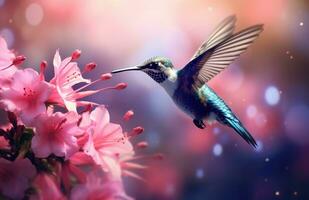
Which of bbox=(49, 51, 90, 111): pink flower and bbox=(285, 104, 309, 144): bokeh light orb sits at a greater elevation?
bbox=(49, 51, 90, 111): pink flower

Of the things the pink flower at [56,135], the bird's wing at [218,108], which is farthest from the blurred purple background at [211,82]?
the pink flower at [56,135]

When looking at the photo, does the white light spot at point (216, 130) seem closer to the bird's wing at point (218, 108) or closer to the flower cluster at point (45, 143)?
the bird's wing at point (218, 108)

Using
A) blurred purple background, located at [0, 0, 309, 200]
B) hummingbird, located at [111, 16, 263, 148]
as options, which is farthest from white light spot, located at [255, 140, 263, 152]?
hummingbird, located at [111, 16, 263, 148]

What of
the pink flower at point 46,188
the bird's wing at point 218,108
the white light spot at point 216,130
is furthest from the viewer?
the white light spot at point 216,130

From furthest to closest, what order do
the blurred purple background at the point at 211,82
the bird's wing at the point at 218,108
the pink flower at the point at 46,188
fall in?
the blurred purple background at the point at 211,82, the bird's wing at the point at 218,108, the pink flower at the point at 46,188

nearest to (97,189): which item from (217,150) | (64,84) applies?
(64,84)

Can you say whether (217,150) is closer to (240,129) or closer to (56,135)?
(240,129)

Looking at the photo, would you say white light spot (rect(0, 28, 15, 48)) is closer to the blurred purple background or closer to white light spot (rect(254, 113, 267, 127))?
the blurred purple background
